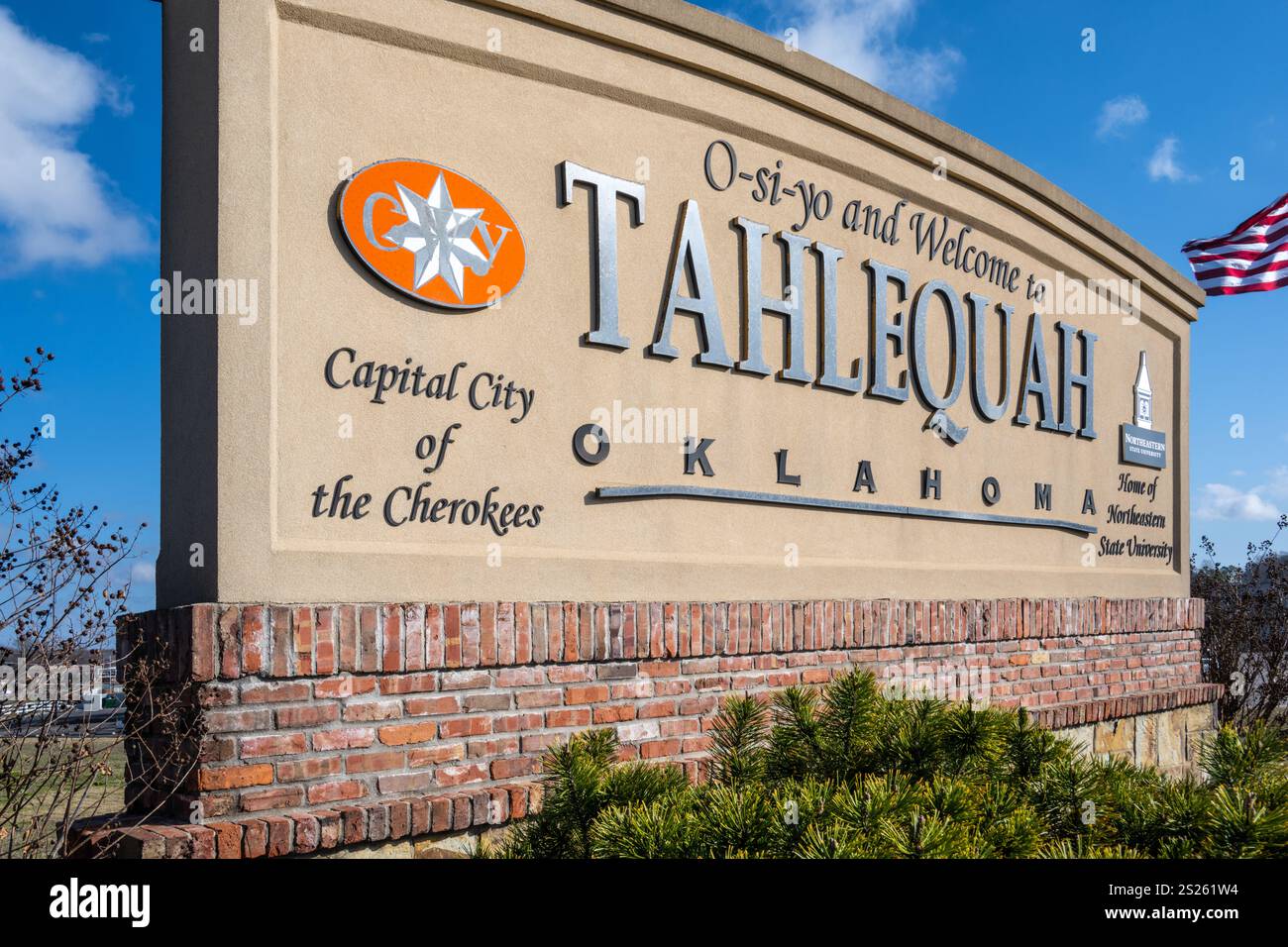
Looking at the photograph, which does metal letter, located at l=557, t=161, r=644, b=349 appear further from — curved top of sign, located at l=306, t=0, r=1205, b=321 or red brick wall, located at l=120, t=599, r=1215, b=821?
red brick wall, located at l=120, t=599, r=1215, b=821

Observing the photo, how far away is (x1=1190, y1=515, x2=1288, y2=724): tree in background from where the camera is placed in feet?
37.1

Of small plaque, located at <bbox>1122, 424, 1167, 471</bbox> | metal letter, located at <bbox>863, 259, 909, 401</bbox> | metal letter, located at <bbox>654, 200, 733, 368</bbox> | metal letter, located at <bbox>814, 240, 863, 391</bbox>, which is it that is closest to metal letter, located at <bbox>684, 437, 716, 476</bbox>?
metal letter, located at <bbox>654, 200, 733, 368</bbox>

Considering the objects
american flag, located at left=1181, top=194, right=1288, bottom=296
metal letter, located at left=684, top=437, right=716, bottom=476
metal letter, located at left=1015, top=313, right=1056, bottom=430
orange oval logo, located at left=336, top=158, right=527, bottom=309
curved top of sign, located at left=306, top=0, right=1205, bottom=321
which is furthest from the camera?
american flag, located at left=1181, top=194, right=1288, bottom=296

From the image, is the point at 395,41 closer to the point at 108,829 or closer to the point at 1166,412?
the point at 108,829

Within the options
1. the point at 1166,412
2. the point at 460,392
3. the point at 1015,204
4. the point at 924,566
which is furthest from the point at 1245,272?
the point at 460,392

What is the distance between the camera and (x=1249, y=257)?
957cm

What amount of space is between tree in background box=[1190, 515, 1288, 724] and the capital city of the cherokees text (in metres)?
4.54

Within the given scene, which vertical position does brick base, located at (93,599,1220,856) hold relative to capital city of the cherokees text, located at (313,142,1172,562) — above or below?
below

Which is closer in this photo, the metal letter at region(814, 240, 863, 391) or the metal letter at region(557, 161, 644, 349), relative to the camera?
the metal letter at region(557, 161, 644, 349)

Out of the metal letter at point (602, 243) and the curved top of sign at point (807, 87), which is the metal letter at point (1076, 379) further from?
the metal letter at point (602, 243)

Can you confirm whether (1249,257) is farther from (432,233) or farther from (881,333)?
(432,233)

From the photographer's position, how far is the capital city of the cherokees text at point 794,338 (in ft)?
14.0

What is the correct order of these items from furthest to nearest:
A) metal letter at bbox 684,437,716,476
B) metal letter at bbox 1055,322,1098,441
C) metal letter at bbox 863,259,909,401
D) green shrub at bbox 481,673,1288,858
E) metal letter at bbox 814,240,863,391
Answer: metal letter at bbox 1055,322,1098,441, metal letter at bbox 863,259,909,401, metal letter at bbox 814,240,863,391, metal letter at bbox 684,437,716,476, green shrub at bbox 481,673,1288,858
